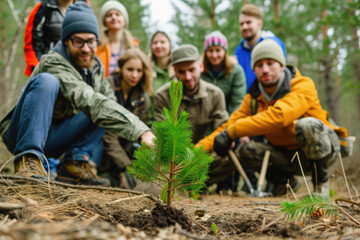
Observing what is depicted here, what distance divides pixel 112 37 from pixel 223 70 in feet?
5.81

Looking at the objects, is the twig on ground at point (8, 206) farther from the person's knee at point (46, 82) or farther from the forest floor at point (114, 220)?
the person's knee at point (46, 82)

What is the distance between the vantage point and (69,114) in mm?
2900

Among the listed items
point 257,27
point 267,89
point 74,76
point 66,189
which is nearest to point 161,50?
point 257,27

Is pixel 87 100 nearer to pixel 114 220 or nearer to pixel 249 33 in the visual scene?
pixel 114 220

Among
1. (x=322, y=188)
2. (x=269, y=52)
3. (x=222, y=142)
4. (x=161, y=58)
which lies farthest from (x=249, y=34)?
(x=322, y=188)

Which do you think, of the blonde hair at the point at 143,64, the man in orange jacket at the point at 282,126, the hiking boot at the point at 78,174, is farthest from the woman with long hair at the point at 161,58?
the hiking boot at the point at 78,174

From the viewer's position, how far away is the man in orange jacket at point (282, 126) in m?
2.90

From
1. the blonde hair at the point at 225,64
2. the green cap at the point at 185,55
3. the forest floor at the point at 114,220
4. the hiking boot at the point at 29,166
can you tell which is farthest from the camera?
the blonde hair at the point at 225,64

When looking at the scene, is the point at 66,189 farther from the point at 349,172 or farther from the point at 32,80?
the point at 349,172

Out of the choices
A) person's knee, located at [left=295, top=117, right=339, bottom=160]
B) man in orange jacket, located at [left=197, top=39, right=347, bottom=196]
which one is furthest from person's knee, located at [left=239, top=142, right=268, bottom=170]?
person's knee, located at [left=295, top=117, right=339, bottom=160]

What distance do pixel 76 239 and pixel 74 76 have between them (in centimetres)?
209

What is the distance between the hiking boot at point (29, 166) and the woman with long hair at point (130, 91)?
1.61 m

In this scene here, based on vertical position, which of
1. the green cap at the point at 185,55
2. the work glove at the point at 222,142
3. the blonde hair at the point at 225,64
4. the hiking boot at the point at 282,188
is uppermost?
the green cap at the point at 185,55

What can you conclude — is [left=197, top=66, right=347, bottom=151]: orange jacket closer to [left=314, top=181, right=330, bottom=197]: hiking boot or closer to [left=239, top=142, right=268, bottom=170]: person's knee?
[left=239, top=142, right=268, bottom=170]: person's knee
